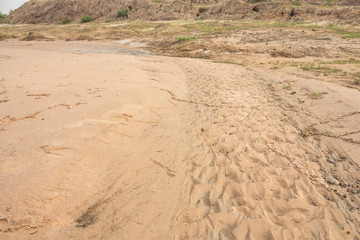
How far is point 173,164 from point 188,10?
115 ft

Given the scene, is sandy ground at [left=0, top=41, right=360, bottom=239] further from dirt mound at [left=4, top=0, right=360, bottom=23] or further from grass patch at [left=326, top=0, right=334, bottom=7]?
grass patch at [left=326, top=0, right=334, bottom=7]

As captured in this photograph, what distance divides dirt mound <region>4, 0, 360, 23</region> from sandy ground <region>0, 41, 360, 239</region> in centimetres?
2202

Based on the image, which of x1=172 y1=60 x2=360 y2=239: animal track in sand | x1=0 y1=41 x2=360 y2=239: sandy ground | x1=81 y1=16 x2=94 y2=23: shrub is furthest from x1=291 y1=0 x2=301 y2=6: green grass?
x1=81 y1=16 x2=94 y2=23: shrub

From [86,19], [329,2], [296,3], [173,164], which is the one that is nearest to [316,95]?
[173,164]

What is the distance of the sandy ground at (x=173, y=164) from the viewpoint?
2076 mm

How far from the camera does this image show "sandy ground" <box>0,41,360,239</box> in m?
2.08

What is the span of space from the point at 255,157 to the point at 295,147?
0.89 m

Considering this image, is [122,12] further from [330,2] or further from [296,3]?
[330,2]

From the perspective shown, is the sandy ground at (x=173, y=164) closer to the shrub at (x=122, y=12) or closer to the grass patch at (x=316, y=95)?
the grass patch at (x=316, y=95)

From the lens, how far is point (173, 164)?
10.2ft

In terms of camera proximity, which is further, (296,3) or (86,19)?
(86,19)

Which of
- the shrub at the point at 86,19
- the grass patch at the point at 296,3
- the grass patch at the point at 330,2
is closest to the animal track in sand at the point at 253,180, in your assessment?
the grass patch at the point at 296,3

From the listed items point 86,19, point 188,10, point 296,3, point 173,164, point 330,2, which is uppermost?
point 86,19

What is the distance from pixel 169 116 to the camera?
4609mm
